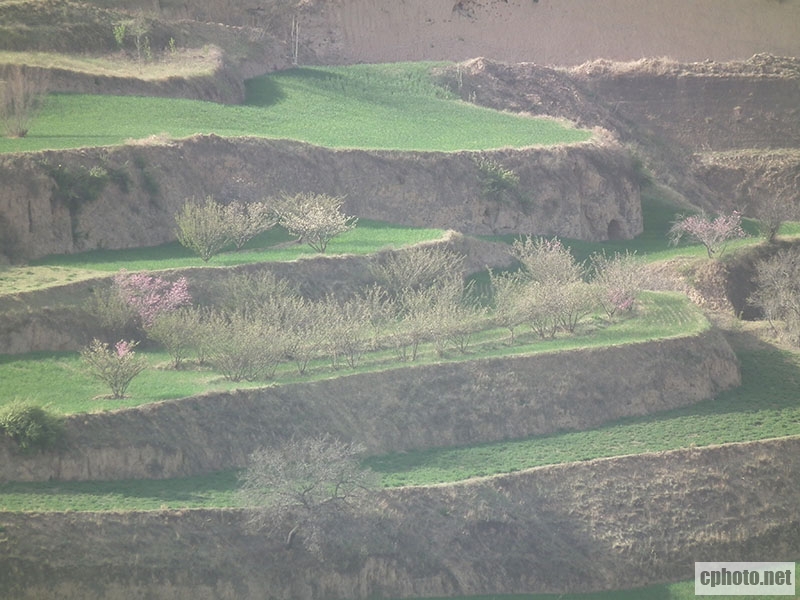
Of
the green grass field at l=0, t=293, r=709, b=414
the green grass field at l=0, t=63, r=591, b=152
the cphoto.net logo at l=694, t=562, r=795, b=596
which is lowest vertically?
the cphoto.net logo at l=694, t=562, r=795, b=596

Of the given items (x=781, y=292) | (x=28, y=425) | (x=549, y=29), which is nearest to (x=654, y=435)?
(x=781, y=292)

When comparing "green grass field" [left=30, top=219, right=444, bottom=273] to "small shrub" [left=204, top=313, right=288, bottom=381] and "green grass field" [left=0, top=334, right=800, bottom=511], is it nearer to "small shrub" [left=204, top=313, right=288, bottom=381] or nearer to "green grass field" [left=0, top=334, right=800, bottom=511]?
"small shrub" [left=204, top=313, right=288, bottom=381]

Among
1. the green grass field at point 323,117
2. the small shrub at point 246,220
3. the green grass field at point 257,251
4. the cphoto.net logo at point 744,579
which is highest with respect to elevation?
the green grass field at point 323,117

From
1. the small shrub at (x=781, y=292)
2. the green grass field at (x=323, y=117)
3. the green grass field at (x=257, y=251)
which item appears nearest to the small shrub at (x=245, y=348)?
the green grass field at (x=257, y=251)

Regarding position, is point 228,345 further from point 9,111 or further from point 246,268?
point 9,111

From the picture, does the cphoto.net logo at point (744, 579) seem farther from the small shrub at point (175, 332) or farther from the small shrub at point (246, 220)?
the small shrub at point (246, 220)

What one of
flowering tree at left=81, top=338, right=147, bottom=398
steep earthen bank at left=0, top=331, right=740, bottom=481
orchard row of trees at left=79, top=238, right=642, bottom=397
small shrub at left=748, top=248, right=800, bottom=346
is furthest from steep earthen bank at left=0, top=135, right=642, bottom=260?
steep earthen bank at left=0, top=331, right=740, bottom=481

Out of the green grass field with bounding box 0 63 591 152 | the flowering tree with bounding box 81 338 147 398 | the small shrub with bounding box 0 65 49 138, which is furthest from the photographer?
the green grass field with bounding box 0 63 591 152

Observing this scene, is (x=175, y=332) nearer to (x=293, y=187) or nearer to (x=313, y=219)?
(x=313, y=219)
